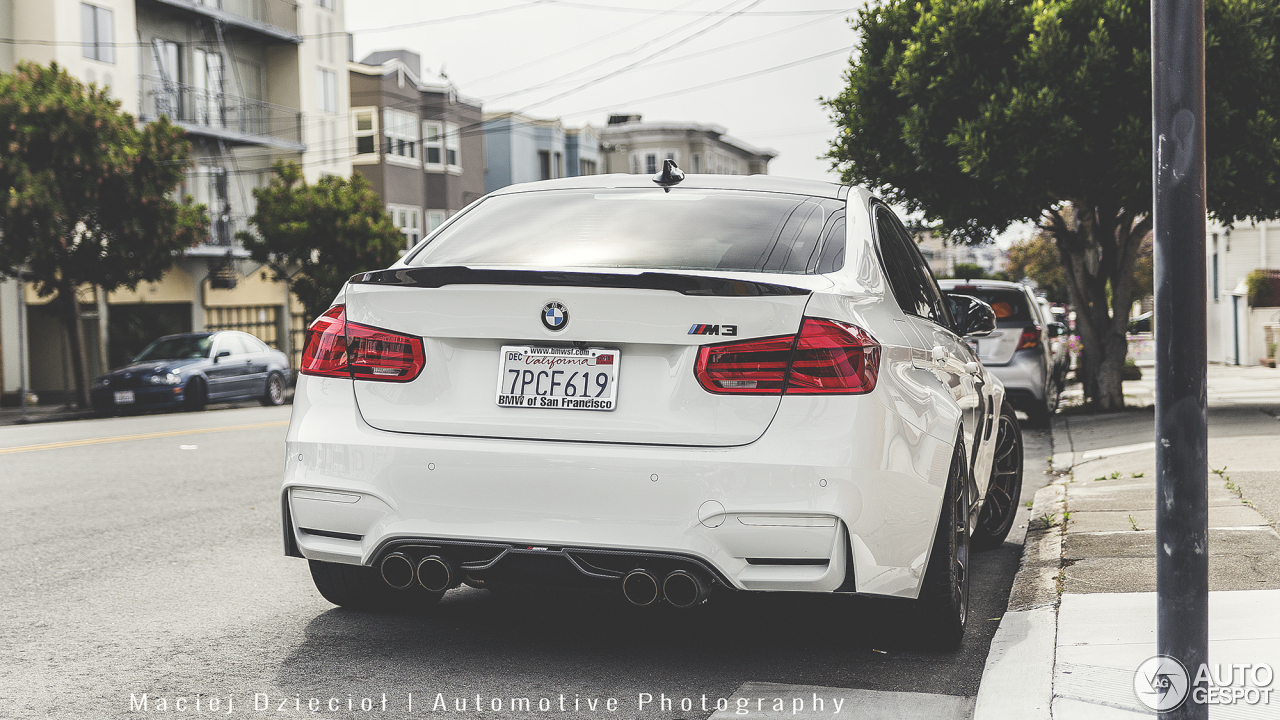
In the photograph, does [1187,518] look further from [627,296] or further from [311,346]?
[311,346]

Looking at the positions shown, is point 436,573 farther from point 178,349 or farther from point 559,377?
point 178,349

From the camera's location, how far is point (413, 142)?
45500 millimetres

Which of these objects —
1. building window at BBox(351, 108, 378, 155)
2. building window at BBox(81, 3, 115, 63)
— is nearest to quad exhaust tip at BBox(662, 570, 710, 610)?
building window at BBox(81, 3, 115, 63)

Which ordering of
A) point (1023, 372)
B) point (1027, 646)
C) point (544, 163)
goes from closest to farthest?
point (1027, 646)
point (1023, 372)
point (544, 163)

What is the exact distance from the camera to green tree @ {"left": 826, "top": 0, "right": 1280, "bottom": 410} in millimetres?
12242

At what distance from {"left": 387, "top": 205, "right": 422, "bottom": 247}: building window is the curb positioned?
128 ft

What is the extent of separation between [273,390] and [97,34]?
10.7 m

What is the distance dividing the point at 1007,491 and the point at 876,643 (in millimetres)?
2294

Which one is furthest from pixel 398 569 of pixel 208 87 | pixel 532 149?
pixel 532 149

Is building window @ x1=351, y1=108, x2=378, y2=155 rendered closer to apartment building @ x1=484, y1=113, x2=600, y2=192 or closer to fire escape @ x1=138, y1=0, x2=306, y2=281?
fire escape @ x1=138, y1=0, x2=306, y2=281

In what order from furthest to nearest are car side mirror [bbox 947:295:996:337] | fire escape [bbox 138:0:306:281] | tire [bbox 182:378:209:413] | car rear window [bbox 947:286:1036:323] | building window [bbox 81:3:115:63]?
fire escape [bbox 138:0:306:281] < building window [bbox 81:3:115:63] < tire [bbox 182:378:209:413] < car rear window [bbox 947:286:1036:323] < car side mirror [bbox 947:295:996:337]

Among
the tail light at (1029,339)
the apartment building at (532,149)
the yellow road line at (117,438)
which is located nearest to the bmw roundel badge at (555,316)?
the yellow road line at (117,438)

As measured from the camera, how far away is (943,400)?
4.55m

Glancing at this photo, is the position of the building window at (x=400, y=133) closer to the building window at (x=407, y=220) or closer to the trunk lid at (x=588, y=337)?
the building window at (x=407, y=220)
